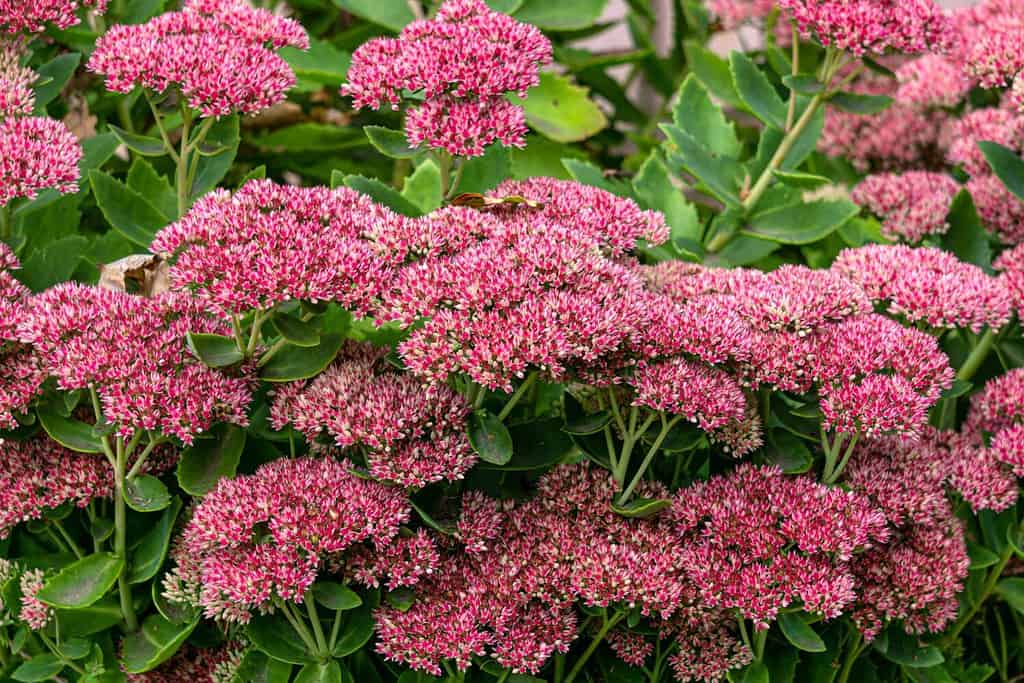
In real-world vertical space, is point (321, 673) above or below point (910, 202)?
below

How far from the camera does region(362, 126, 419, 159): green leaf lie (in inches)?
47.0

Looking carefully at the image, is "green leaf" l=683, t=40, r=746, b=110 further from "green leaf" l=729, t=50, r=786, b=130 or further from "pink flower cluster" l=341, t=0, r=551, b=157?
"pink flower cluster" l=341, t=0, r=551, b=157

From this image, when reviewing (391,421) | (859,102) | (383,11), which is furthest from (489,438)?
(383,11)

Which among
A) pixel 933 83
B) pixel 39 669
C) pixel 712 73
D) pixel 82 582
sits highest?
pixel 933 83

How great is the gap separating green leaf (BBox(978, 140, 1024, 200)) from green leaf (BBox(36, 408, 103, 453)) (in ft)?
3.67

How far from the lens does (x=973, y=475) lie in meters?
1.20

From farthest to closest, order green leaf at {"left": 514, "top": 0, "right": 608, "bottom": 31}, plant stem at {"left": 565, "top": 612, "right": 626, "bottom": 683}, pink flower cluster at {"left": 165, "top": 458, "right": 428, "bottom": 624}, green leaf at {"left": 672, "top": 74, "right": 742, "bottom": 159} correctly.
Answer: green leaf at {"left": 514, "top": 0, "right": 608, "bottom": 31} < green leaf at {"left": 672, "top": 74, "right": 742, "bottom": 159} < plant stem at {"left": 565, "top": 612, "right": 626, "bottom": 683} < pink flower cluster at {"left": 165, "top": 458, "right": 428, "bottom": 624}

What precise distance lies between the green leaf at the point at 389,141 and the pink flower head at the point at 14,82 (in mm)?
352

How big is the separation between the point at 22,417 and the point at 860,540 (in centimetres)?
79

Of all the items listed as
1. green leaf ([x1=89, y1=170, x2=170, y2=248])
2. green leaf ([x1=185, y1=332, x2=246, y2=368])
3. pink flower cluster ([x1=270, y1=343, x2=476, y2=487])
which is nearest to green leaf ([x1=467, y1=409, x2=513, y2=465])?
pink flower cluster ([x1=270, y1=343, x2=476, y2=487])

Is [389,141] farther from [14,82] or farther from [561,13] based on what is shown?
[561,13]

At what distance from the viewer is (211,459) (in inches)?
41.6

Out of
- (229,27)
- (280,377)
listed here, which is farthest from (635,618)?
(229,27)

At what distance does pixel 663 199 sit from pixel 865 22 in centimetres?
38
